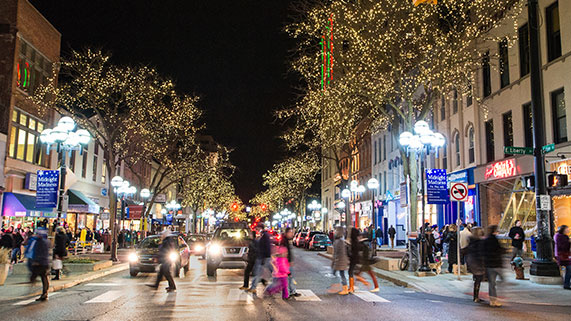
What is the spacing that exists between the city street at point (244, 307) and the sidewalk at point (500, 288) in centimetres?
64

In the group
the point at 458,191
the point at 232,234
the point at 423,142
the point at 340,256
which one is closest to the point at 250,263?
the point at 340,256

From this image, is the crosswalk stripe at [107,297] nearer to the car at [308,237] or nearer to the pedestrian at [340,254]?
the pedestrian at [340,254]

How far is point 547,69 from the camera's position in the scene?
22.4m

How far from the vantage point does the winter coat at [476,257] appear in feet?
39.3

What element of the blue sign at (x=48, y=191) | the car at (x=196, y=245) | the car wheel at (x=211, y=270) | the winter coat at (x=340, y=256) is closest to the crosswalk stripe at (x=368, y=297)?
the winter coat at (x=340, y=256)

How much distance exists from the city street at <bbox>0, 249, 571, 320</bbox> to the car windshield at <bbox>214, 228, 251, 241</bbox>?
13.8 ft

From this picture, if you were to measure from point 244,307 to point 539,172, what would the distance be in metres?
10.4

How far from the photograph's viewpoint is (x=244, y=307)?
11.6m

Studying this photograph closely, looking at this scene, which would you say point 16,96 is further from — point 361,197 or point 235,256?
point 361,197

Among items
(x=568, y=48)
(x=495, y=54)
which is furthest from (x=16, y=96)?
(x=568, y=48)

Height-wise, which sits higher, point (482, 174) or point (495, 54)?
point (495, 54)

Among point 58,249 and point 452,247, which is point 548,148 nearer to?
point 452,247

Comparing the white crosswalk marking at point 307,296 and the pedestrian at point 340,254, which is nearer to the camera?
the white crosswalk marking at point 307,296

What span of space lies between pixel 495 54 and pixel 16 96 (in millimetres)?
25838
